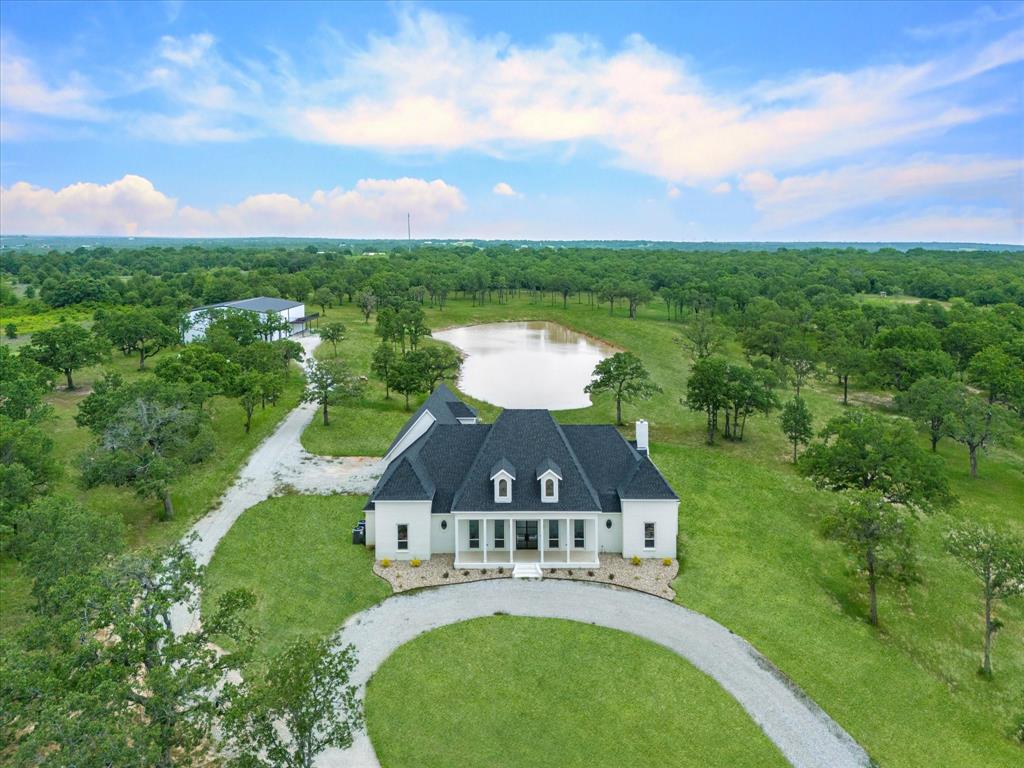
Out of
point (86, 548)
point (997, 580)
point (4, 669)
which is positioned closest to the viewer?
point (4, 669)

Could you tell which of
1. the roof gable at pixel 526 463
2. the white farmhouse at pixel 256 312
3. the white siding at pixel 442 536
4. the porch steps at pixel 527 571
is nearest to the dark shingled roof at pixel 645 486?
the roof gable at pixel 526 463

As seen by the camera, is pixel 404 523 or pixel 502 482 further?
pixel 404 523

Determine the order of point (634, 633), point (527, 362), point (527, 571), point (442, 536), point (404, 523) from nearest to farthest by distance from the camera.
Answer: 1. point (634, 633)
2. point (527, 571)
3. point (404, 523)
4. point (442, 536)
5. point (527, 362)

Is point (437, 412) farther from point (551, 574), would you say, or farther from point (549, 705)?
point (549, 705)

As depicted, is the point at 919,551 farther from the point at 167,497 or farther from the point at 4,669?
the point at 167,497

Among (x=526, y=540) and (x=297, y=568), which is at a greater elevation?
(x=526, y=540)

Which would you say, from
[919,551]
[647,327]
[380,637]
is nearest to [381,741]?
[380,637]

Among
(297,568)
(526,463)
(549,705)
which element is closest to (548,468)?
(526,463)
